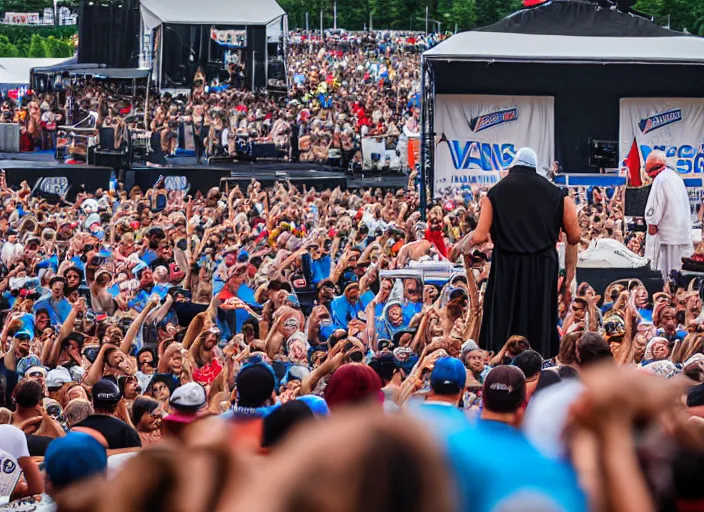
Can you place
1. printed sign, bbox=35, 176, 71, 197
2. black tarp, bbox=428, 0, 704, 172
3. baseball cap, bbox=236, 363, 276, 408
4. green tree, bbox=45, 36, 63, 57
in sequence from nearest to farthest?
baseball cap, bbox=236, 363, 276, 408 < black tarp, bbox=428, 0, 704, 172 < printed sign, bbox=35, 176, 71, 197 < green tree, bbox=45, 36, 63, 57

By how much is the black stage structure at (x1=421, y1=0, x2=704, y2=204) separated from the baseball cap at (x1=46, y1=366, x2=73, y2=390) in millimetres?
12267

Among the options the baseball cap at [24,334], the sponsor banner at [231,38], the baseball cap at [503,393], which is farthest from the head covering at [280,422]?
the sponsor banner at [231,38]

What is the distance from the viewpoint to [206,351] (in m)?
8.85

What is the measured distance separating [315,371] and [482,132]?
15976 mm

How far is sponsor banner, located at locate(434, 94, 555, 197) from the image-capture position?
2189 cm

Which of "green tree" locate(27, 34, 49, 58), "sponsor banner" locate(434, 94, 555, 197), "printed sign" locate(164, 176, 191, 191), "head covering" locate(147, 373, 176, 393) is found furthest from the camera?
"green tree" locate(27, 34, 49, 58)

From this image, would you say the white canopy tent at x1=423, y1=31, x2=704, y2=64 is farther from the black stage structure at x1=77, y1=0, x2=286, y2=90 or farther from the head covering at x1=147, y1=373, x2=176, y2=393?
the black stage structure at x1=77, y1=0, x2=286, y2=90

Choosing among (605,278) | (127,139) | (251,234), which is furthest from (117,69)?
(605,278)

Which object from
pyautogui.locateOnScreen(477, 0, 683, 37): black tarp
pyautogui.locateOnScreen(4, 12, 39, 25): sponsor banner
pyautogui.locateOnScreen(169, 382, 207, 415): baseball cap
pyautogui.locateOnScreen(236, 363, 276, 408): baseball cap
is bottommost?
pyautogui.locateOnScreen(169, 382, 207, 415): baseball cap

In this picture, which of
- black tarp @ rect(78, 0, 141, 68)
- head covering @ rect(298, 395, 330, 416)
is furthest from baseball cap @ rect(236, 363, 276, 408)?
black tarp @ rect(78, 0, 141, 68)

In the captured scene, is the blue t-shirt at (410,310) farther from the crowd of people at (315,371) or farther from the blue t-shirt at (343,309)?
the blue t-shirt at (343,309)

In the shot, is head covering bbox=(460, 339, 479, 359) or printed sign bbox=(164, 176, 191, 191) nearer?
head covering bbox=(460, 339, 479, 359)

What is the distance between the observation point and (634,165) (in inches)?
856

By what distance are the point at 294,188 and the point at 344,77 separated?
31516 mm
